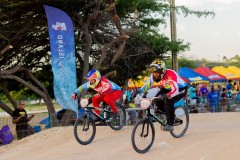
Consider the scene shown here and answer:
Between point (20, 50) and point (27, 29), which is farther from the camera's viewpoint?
point (20, 50)

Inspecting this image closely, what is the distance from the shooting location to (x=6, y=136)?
13.3 meters

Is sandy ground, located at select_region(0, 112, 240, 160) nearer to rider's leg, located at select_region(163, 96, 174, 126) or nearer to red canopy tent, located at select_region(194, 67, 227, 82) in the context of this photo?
rider's leg, located at select_region(163, 96, 174, 126)

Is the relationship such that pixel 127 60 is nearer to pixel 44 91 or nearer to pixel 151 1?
pixel 151 1

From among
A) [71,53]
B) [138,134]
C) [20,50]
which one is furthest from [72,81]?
[138,134]

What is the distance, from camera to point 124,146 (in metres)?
9.02

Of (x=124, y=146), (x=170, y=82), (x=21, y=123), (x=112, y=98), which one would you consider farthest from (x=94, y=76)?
(x=21, y=123)

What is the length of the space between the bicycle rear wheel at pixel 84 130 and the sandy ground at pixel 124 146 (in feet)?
0.53

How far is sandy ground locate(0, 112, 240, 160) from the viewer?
7825mm

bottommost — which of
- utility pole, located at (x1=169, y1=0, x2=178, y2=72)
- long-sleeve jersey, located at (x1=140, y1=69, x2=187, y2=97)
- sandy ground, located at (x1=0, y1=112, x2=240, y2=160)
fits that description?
sandy ground, located at (x1=0, y1=112, x2=240, y2=160)

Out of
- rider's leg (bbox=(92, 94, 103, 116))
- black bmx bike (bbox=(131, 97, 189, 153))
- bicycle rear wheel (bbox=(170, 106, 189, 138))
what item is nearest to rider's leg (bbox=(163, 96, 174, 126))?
black bmx bike (bbox=(131, 97, 189, 153))

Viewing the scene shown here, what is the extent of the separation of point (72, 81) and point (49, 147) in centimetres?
410

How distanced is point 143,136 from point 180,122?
156 centimetres

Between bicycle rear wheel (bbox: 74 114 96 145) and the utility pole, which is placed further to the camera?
the utility pole

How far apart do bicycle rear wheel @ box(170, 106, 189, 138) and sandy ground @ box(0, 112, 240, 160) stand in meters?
0.15
